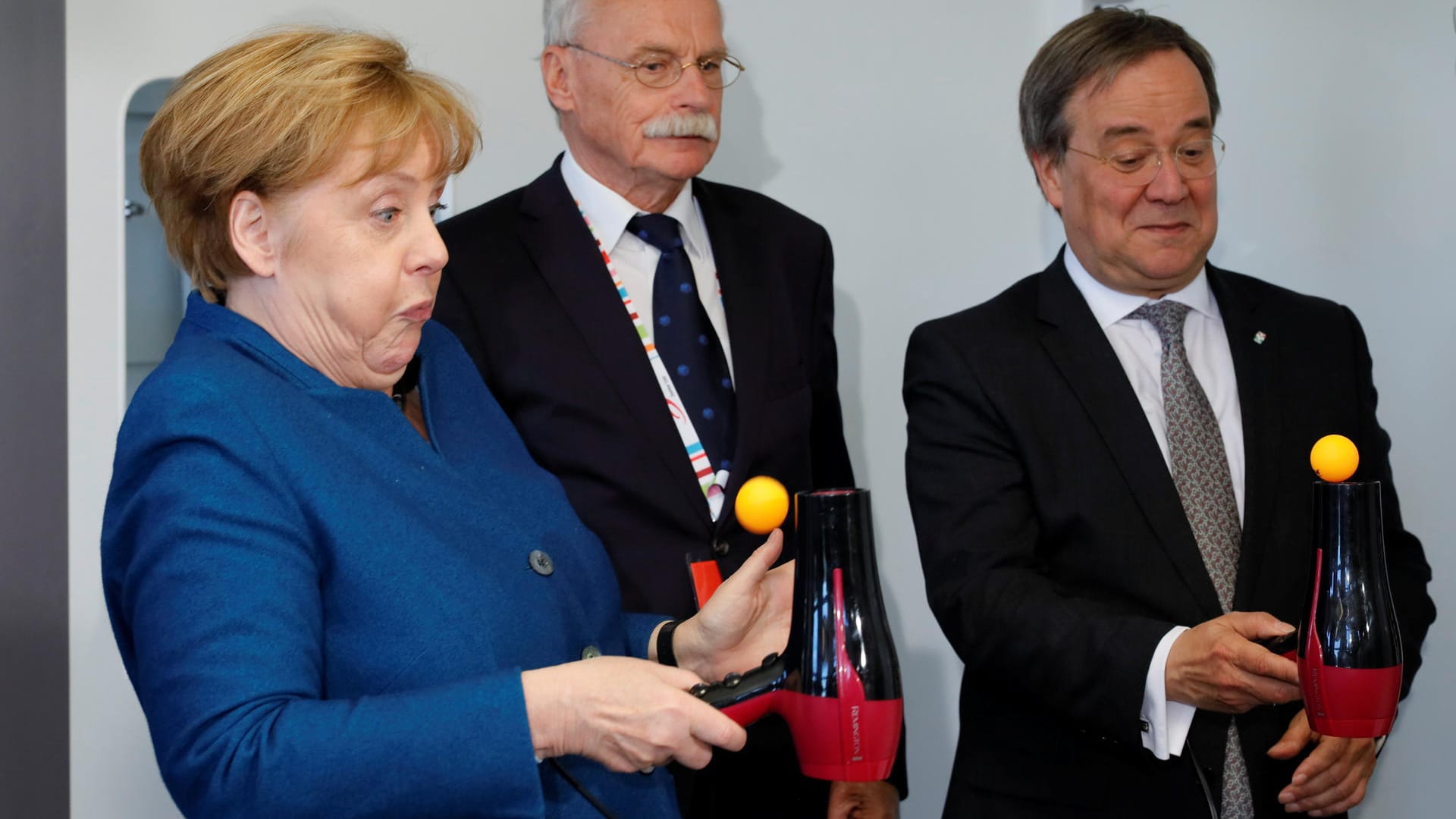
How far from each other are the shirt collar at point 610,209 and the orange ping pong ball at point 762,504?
1.02m

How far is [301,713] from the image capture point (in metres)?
1.32

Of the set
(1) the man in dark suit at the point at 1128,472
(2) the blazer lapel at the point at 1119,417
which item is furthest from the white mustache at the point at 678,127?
(2) the blazer lapel at the point at 1119,417

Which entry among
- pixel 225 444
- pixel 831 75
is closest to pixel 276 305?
pixel 225 444

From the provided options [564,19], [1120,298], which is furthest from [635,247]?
[1120,298]

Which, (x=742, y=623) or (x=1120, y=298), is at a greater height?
(x=1120, y=298)

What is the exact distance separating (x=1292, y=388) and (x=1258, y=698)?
2.27 ft

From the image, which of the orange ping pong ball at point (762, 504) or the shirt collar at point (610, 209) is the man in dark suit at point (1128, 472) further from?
the orange ping pong ball at point (762, 504)

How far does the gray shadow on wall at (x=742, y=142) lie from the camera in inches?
136

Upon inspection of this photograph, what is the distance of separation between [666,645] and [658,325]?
29.9 inches

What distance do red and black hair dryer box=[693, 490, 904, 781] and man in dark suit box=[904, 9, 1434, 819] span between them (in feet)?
2.05

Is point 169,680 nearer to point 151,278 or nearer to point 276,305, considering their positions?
point 276,305

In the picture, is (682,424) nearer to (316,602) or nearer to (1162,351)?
(1162,351)

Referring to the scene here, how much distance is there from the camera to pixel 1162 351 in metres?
2.33

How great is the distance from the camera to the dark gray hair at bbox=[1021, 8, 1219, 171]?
7.70 feet
